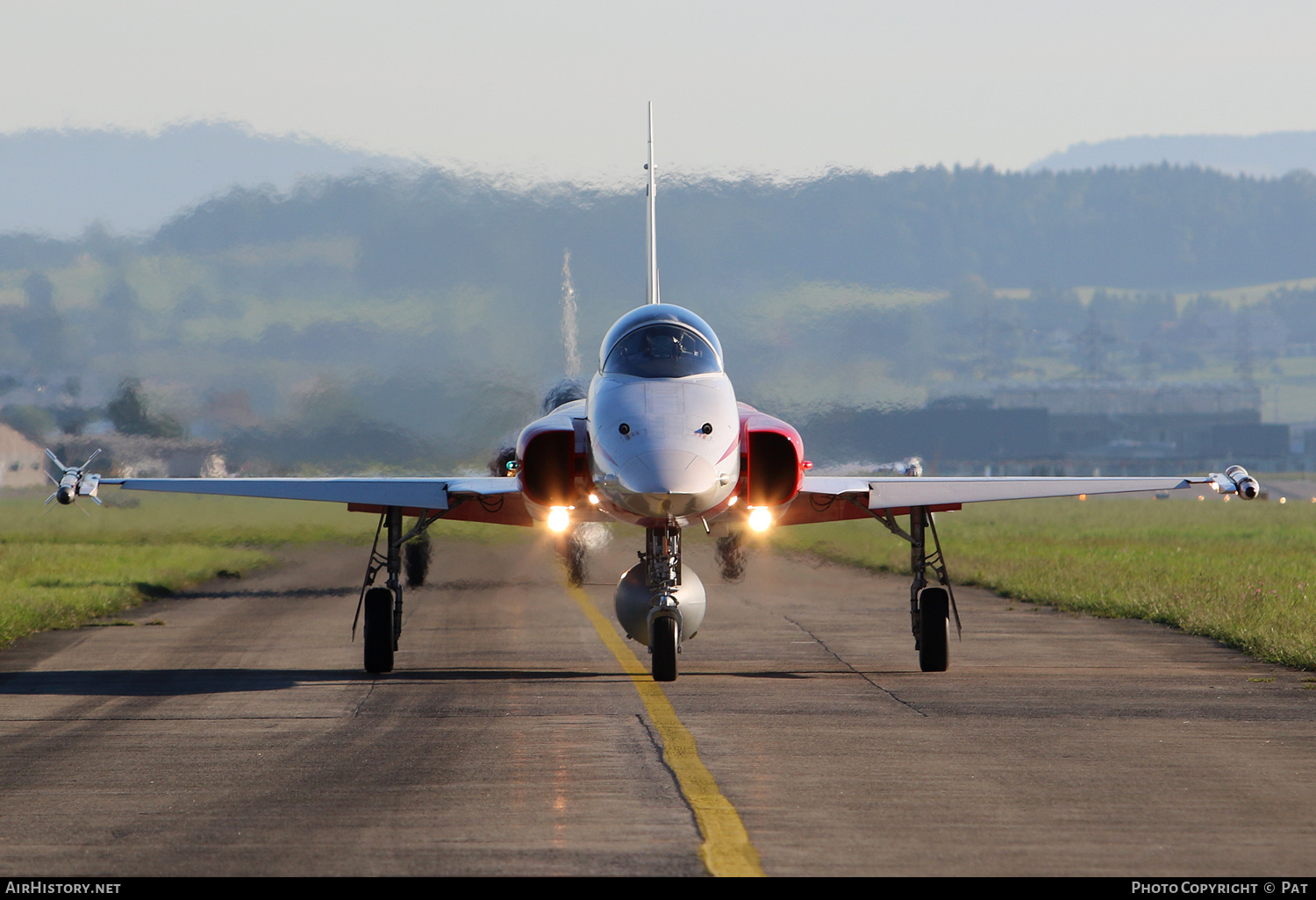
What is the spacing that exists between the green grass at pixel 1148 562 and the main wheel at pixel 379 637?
864cm

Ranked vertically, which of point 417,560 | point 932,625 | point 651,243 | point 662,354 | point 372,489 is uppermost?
point 651,243

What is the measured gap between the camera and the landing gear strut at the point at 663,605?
13617 millimetres

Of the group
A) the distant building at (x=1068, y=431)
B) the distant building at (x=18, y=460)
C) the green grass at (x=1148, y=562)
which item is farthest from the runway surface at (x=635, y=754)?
the distant building at (x=18, y=460)

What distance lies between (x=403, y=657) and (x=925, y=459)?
22.3 m

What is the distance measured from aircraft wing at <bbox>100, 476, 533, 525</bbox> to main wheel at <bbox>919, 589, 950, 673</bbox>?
13.7 feet

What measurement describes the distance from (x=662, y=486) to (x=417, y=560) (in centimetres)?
1329

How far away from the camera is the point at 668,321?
49.5 feet

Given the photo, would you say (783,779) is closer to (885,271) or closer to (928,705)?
(928,705)

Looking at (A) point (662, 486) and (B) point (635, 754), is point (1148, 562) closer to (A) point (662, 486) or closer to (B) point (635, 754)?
(A) point (662, 486)

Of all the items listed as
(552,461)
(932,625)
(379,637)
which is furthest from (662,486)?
(379,637)

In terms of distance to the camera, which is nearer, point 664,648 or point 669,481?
point 669,481

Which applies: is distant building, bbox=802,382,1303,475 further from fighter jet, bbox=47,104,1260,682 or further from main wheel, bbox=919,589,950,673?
main wheel, bbox=919,589,950,673

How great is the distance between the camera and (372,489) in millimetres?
15938

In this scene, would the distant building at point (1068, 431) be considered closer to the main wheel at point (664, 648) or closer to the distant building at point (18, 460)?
the main wheel at point (664, 648)
